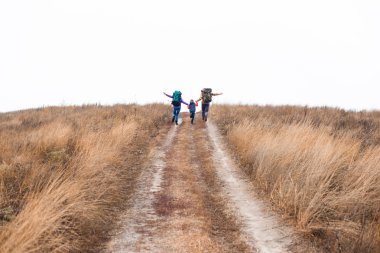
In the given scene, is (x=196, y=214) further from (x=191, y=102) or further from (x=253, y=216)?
(x=191, y=102)

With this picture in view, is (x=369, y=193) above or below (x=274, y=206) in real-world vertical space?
above

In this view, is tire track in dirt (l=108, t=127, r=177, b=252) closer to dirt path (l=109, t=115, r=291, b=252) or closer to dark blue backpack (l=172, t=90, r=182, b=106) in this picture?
dirt path (l=109, t=115, r=291, b=252)

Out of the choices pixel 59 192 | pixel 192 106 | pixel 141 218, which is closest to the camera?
pixel 59 192

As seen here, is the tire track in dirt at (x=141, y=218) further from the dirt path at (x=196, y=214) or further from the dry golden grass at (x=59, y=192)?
the dry golden grass at (x=59, y=192)

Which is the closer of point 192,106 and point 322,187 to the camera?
point 322,187

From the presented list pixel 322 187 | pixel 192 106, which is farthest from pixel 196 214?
pixel 192 106

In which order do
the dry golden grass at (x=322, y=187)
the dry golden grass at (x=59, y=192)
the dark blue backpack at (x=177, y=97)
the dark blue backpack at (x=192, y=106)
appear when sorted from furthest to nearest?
the dark blue backpack at (x=192, y=106), the dark blue backpack at (x=177, y=97), the dry golden grass at (x=322, y=187), the dry golden grass at (x=59, y=192)

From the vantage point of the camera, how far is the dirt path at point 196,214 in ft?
17.7

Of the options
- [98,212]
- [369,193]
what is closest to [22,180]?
[98,212]

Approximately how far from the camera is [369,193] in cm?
634

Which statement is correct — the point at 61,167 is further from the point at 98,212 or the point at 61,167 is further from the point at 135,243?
the point at 135,243

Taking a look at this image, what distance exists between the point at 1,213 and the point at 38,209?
2.48 ft

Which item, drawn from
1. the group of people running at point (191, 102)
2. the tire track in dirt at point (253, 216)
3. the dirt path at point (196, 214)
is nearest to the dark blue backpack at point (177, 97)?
the group of people running at point (191, 102)

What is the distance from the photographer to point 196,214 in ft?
22.0
